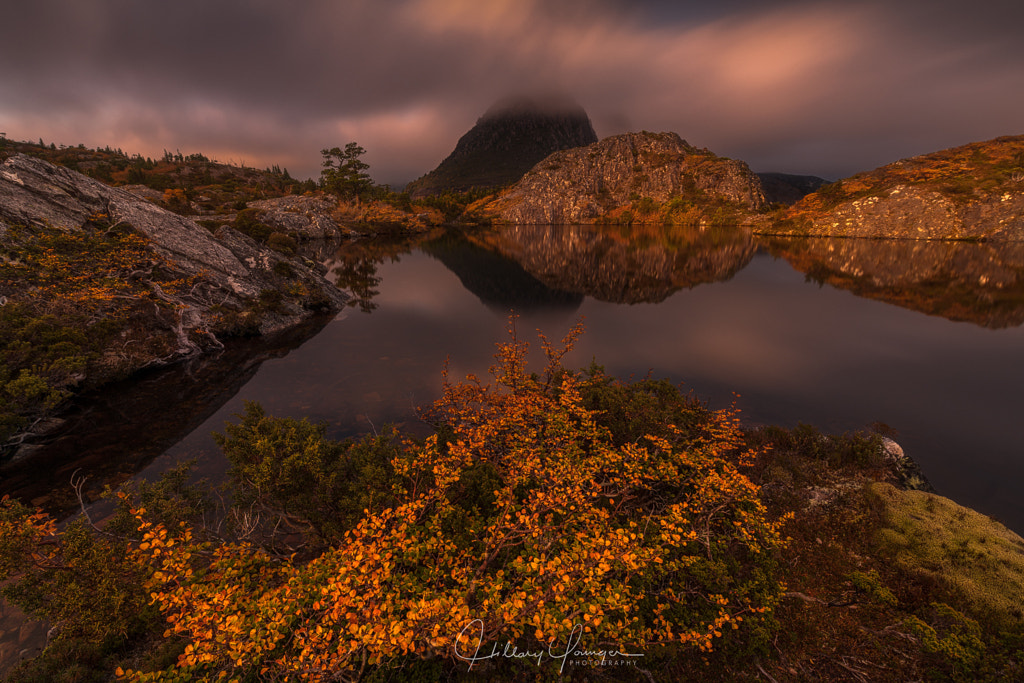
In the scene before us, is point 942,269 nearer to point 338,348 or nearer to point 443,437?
point 443,437

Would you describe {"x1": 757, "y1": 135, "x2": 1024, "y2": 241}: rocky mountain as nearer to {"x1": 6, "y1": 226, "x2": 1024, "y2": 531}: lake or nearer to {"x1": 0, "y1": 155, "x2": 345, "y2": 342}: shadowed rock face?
{"x1": 6, "y1": 226, "x2": 1024, "y2": 531}: lake

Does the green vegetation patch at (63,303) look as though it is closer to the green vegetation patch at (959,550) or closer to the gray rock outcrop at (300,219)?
the green vegetation patch at (959,550)

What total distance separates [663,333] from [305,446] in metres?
31.7

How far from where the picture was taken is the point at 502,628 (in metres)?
6.36

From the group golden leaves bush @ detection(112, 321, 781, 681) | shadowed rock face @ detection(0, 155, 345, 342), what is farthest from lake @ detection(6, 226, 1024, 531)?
golden leaves bush @ detection(112, 321, 781, 681)

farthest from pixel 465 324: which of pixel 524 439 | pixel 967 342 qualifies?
pixel 967 342

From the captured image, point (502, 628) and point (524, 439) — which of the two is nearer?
point (502, 628)

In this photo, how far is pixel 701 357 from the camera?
1116 inches

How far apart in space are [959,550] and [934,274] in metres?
74.9

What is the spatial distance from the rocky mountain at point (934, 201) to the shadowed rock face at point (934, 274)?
11.6 metres

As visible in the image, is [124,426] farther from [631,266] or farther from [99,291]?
[631,266]

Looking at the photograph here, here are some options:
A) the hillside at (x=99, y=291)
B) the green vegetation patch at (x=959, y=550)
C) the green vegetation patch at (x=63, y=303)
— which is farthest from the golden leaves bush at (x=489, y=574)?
the hillside at (x=99, y=291)

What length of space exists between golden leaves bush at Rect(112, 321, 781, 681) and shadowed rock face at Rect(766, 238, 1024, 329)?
160ft

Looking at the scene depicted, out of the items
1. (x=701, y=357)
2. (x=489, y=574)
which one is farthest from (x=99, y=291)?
(x=701, y=357)
